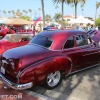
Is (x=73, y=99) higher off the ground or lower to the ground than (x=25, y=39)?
lower

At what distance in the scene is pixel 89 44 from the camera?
5.33m

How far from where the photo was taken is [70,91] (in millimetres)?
4062

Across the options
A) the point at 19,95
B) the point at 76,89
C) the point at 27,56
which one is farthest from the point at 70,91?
the point at 27,56

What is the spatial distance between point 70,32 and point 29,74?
2065 mm

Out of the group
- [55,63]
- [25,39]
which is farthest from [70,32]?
[25,39]

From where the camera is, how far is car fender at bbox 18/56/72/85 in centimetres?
347

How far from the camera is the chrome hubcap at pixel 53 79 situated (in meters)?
4.06

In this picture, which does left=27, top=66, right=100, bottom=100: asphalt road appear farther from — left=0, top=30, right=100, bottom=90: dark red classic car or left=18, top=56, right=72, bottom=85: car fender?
left=18, top=56, right=72, bottom=85: car fender

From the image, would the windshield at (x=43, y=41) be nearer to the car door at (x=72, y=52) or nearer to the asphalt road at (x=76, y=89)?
the car door at (x=72, y=52)

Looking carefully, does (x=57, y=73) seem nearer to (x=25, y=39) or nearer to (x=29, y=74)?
(x=29, y=74)

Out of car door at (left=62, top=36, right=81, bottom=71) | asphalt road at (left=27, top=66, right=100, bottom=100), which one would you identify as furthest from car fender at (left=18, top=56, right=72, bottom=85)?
asphalt road at (left=27, top=66, right=100, bottom=100)

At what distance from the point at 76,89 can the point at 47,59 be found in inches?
47.4

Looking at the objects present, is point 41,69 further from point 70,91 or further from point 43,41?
point 43,41

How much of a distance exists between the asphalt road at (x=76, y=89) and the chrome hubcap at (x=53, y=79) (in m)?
0.17
